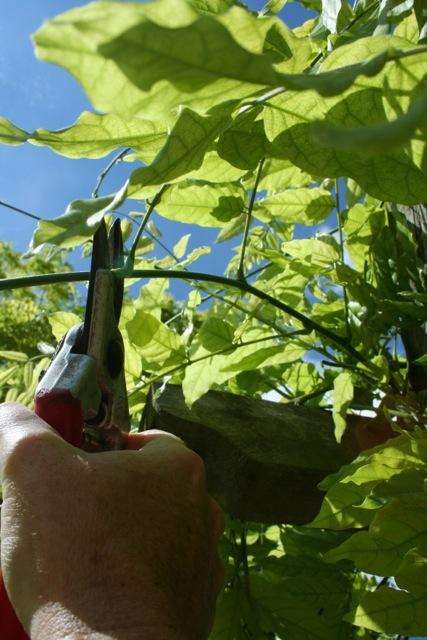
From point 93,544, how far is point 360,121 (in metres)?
0.52

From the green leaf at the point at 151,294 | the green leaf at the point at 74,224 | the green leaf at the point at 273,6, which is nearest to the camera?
the green leaf at the point at 74,224

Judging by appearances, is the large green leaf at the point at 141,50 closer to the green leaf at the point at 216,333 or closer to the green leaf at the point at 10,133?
the green leaf at the point at 10,133

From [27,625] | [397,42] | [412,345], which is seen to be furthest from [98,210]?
[412,345]

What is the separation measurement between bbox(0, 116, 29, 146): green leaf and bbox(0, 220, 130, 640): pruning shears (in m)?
0.31

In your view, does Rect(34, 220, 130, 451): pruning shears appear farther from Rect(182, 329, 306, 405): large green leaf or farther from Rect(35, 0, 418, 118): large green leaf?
Rect(35, 0, 418, 118): large green leaf

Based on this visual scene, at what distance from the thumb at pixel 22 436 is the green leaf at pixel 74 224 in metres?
0.27

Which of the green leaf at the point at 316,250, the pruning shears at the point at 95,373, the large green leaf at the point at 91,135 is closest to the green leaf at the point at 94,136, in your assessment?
the large green leaf at the point at 91,135

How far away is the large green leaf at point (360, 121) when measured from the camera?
1.93ft

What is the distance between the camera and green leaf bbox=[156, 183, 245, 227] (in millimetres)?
1167

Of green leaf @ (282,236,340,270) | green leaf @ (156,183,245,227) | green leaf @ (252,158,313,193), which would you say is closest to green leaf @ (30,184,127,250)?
green leaf @ (252,158,313,193)

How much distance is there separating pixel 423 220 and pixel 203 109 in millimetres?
817

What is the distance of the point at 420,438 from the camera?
0.94 m

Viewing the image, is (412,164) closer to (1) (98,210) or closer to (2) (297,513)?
(1) (98,210)

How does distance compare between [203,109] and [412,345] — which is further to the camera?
[412,345]
